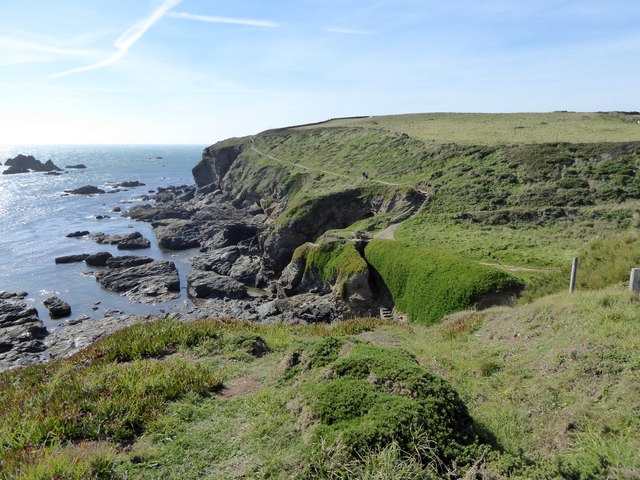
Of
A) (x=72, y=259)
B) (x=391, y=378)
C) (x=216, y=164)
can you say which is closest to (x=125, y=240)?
(x=72, y=259)

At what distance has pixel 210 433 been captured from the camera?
30.5 feet

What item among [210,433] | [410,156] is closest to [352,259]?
[210,433]

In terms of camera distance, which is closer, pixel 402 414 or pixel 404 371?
A: pixel 402 414

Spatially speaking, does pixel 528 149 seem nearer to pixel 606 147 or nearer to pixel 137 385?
pixel 606 147

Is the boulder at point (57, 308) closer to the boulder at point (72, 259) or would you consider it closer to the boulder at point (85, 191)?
the boulder at point (72, 259)

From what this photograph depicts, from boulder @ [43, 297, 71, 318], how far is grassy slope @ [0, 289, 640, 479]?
100 ft

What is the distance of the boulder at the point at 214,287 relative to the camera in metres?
47.3

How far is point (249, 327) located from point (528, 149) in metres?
47.5

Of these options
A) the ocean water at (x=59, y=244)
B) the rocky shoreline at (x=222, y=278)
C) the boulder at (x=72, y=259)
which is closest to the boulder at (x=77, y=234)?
the rocky shoreline at (x=222, y=278)

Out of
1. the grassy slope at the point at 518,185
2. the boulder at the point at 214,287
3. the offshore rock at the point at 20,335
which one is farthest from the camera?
the boulder at the point at 214,287

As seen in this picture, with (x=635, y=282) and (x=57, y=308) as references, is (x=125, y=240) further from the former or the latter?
(x=635, y=282)

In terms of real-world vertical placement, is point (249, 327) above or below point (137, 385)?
below

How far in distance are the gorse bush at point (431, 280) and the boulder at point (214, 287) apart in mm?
17032

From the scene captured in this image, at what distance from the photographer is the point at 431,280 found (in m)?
30.3
